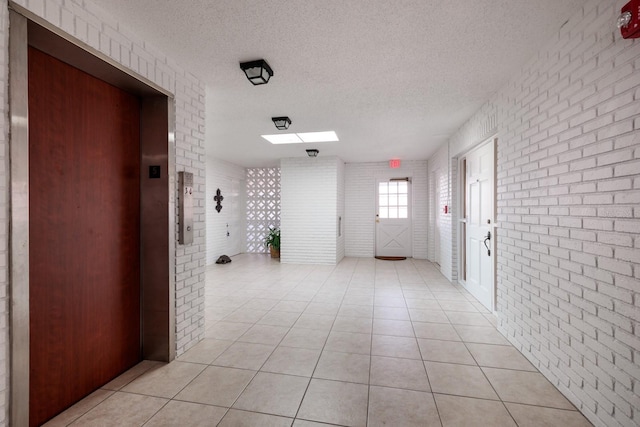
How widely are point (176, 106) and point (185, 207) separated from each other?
0.93 metres

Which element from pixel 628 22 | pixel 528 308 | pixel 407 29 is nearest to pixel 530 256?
pixel 528 308

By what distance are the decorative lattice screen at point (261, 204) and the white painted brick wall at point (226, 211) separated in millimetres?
191

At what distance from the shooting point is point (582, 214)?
1.91m

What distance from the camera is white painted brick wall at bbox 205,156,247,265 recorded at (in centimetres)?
740

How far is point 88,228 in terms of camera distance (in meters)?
2.12

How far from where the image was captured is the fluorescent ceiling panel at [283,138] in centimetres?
521

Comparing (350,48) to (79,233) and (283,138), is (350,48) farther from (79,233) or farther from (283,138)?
(283,138)

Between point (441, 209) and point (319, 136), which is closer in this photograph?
point (319, 136)

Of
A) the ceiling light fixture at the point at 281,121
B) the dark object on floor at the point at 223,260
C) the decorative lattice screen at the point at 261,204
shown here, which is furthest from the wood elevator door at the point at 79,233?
the decorative lattice screen at the point at 261,204

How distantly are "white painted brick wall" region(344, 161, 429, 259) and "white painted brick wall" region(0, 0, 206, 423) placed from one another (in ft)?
18.7

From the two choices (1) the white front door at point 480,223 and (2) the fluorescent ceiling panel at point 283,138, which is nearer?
(1) the white front door at point 480,223

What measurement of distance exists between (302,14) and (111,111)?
1681 mm

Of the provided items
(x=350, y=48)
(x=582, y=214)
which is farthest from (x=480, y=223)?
(x=350, y=48)

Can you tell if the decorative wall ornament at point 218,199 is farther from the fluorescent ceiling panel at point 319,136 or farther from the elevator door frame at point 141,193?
the elevator door frame at point 141,193
